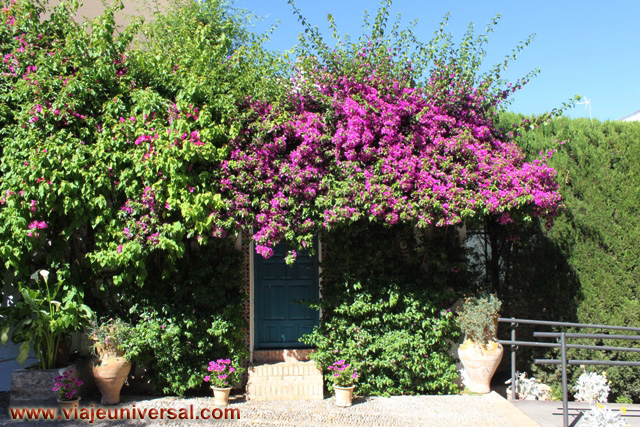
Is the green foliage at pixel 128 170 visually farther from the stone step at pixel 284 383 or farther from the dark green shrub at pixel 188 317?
the stone step at pixel 284 383

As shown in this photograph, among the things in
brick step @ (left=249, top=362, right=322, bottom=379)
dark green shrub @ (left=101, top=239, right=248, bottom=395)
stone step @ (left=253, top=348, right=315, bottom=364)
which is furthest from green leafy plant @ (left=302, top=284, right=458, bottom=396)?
dark green shrub @ (left=101, top=239, right=248, bottom=395)

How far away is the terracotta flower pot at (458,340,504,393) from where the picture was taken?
5914 mm

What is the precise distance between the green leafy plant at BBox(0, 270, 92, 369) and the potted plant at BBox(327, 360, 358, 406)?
293 cm

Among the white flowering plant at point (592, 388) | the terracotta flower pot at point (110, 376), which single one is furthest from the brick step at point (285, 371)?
the white flowering plant at point (592, 388)

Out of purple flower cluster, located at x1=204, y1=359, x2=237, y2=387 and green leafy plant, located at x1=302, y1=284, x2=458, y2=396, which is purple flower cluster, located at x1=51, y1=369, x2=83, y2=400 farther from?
green leafy plant, located at x1=302, y1=284, x2=458, y2=396

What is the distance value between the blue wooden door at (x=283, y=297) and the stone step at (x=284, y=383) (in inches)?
25.9

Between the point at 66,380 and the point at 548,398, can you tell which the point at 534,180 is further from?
the point at 66,380

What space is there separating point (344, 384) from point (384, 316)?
37.7 inches

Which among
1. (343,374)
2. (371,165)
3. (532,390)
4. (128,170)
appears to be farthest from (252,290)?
(532,390)

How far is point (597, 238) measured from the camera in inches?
A: 248

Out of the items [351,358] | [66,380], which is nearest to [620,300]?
[351,358]

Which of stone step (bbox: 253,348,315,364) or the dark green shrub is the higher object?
the dark green shrub

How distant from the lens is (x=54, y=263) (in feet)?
18.9

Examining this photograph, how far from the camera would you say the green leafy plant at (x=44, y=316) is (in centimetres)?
544
